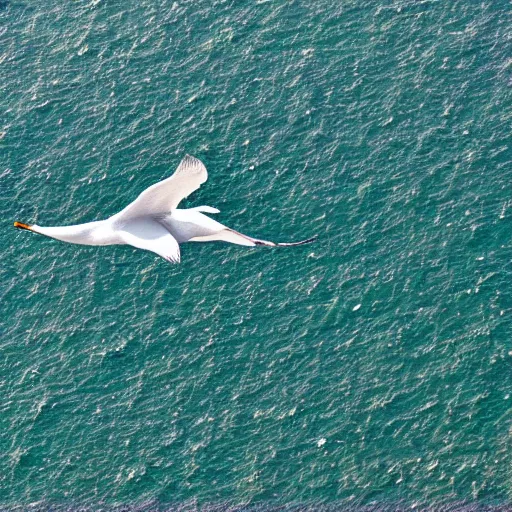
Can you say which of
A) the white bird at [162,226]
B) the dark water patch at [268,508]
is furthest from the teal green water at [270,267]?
the white bird at [162,226]

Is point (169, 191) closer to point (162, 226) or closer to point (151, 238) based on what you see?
point (162, 226)

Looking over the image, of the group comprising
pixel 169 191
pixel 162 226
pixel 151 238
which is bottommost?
pixel 151 238

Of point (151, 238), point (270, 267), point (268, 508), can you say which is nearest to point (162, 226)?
point (151, 238)

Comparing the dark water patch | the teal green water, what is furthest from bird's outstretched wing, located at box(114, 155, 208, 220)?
the dark water patch

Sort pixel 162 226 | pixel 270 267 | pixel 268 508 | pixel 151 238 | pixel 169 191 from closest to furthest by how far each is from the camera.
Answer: pixel 169 191
pixel 151 238
pixel 162 226
pixel 268 508
pixel 270 267

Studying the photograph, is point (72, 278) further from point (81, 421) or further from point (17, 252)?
point (81, 421)

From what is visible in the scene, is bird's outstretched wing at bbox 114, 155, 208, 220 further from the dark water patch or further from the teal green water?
the dark water patch
